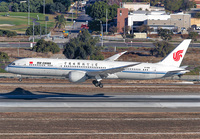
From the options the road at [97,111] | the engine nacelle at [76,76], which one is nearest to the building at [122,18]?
the road at [97,111]

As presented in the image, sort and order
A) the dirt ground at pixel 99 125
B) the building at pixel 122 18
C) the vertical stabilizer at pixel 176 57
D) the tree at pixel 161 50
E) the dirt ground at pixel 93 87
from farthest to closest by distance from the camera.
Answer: the building at pixel 122 18, the tree at pixel 161 50, the dirt ground at pixel 93 87, the vertical stabilizer at pixel 176 57, the dirt ground at pixel 99 125

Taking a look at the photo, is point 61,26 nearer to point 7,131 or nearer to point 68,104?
point 68,104

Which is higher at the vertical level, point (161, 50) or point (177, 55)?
point (177, 55)

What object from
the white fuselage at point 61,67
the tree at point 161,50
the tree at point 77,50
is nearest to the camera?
the white fuselage at point 61,67

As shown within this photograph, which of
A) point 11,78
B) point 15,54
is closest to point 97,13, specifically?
A: point 15,54

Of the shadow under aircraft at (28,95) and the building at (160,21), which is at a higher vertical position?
the building at (160,21)

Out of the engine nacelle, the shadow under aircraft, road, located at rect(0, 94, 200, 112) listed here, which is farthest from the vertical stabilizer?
the engine nacelle

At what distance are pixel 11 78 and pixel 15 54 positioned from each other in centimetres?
3025

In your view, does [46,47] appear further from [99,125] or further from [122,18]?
[122,18]

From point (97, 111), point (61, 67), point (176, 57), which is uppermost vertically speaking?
point (176, 57)

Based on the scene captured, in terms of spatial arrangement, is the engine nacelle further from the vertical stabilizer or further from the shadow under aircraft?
the vertical stabilizer

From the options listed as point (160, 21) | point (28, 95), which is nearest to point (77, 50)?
point (28, 95)

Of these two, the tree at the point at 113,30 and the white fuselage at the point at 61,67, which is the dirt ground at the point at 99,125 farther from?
the tree at the point at 113,30

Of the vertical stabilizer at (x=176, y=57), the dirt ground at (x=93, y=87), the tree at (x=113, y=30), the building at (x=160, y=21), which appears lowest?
the dirt ground at (x=93, y=87)
